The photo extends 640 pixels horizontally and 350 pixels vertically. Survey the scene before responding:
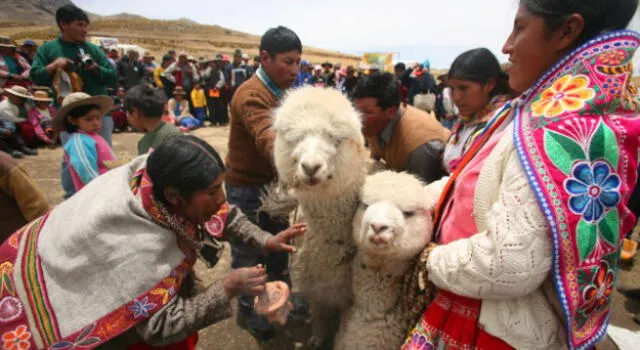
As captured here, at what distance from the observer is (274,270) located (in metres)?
3.00

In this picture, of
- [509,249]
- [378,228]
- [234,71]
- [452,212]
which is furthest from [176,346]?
[234,71]

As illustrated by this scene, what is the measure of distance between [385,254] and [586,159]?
906 mm

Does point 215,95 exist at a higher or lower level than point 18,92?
lower

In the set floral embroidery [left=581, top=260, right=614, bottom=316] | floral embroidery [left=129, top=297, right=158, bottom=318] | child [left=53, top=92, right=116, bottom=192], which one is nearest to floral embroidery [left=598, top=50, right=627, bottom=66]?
floral embroidery [left=581, top=260, right=614, bottom=316]

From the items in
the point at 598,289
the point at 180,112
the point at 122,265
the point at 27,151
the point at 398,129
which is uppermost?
the point at 398,129

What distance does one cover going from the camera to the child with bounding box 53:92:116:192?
Result: 2.69 m

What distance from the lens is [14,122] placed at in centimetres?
724

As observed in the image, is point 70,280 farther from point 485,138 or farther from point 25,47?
point 25,47

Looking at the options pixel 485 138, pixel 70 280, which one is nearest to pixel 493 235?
pixel 485 138

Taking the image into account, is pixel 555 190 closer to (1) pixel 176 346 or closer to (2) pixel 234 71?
(1) pixel 176 346

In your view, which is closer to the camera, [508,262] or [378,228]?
[508,262]

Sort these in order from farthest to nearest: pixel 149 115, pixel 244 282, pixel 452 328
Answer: pixel 149 115, pixel 244 282, pixel 452 328

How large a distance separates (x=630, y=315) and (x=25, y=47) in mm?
15433

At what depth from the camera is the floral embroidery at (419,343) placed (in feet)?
4.33
